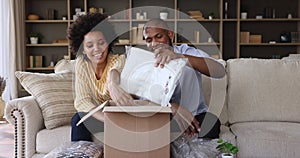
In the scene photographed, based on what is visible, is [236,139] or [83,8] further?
[83,8]

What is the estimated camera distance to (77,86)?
7.64 feet

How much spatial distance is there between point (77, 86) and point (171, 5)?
4.17 metres

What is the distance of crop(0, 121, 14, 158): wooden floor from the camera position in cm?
358

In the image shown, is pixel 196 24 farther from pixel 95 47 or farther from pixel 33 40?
pixel 95 47

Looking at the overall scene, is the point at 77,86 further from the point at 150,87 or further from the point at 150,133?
the point at 150,133

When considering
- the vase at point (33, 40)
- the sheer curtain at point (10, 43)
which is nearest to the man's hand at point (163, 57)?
the sheer curtain at point (10, 43)

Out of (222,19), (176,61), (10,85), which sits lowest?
A: (10,85)

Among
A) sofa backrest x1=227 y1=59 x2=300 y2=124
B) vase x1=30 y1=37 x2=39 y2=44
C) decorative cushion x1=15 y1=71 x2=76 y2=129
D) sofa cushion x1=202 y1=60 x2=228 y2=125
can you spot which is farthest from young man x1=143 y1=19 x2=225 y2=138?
vase x1=30 y1=37 x2=39 y2=44

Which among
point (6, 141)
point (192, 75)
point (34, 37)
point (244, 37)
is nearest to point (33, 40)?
point (34, 37)

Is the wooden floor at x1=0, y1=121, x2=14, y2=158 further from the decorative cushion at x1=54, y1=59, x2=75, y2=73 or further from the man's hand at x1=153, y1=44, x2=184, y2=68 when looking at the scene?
the man's hand at x1=153, y1=44, x2=184, y2=68

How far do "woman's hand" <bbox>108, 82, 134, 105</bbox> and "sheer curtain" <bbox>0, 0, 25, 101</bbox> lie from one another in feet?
13.1

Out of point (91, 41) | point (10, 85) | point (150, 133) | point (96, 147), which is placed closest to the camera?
point (150, 133)

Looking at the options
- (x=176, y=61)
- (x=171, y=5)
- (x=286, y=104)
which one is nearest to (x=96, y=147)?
(x=176, y=61)

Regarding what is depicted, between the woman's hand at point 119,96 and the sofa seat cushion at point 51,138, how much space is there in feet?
1.92
